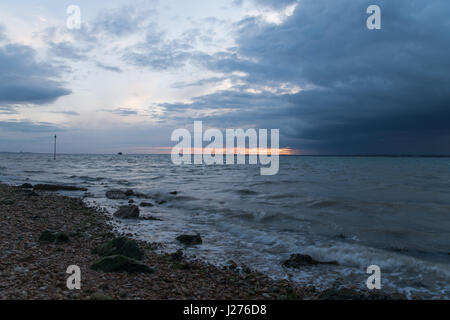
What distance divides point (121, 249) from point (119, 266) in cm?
122

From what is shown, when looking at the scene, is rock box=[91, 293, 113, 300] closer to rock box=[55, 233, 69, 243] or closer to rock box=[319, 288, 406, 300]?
rock box=[319, 288, 406, 300]

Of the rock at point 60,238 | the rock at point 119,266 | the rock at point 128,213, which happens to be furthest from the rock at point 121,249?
the rock at point 128,213

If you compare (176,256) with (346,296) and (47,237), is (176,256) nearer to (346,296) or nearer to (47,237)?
(47,237)

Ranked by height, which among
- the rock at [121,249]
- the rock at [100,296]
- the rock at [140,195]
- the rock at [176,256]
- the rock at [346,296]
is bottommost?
the rock at [140,195]

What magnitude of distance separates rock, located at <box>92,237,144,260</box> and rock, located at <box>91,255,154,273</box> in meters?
0.85

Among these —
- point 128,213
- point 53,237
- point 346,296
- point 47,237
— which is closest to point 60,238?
point 53,237

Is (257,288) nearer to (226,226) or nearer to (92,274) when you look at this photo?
(92,274)

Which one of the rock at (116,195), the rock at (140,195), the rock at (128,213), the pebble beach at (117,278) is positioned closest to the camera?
the pebble beach at (117,278)

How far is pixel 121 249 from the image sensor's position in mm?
7496

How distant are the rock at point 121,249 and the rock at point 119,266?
847 mm

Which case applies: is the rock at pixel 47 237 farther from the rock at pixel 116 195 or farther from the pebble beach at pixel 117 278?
the rock at pixel 116 195

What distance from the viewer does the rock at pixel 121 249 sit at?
737 cm

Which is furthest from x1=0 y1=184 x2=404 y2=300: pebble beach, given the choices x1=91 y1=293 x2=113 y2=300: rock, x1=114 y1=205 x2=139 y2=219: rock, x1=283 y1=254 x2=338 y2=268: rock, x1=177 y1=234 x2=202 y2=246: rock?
x1=114 y1=205 x2=139 y2=219: rock
